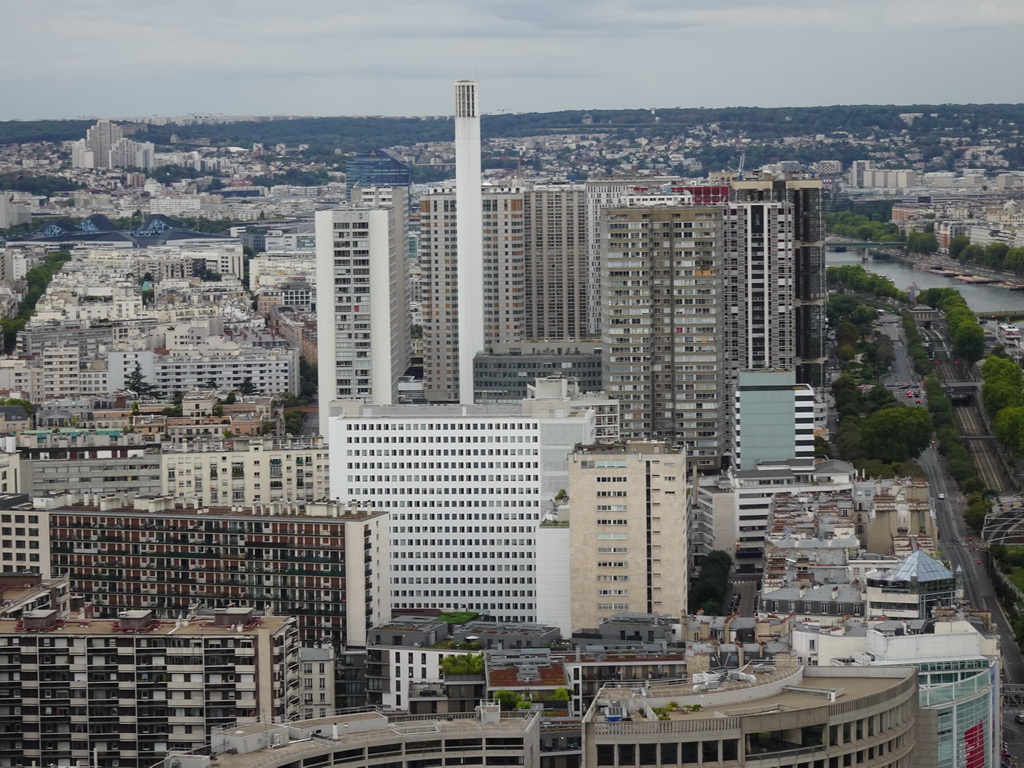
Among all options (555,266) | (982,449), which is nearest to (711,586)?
(982,449)

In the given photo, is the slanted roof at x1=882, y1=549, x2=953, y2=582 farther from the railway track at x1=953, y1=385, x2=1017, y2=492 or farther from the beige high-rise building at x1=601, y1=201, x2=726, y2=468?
the railway track at x1=953, y1=385, x2=1017, y2=492

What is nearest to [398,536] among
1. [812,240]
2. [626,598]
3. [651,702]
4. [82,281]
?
[626,598]

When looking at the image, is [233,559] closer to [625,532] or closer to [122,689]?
[625,532]

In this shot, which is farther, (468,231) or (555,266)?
(555,266)

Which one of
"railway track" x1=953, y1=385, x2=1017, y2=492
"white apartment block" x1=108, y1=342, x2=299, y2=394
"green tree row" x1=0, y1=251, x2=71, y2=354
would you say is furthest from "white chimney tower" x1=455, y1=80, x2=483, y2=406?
"green tree row" x1=0, y1=251, x2=71, y2=354

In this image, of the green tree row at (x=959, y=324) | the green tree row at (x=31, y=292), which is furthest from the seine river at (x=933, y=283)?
the green tree row at (x=31, y=292)

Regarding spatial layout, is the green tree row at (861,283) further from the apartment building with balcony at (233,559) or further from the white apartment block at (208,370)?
the apartment building with balcony at (233,559)
